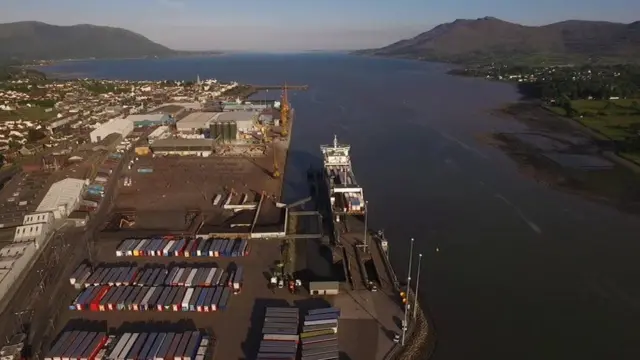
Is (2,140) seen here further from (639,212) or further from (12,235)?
(639,212)

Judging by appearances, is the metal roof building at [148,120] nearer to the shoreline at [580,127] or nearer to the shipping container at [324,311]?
the shipping container at [324,311]

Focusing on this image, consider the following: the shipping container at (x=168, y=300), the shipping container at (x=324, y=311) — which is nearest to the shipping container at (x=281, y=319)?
the shipping container at (x=324, y=311)

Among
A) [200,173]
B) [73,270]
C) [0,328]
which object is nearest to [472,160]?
[200,173]

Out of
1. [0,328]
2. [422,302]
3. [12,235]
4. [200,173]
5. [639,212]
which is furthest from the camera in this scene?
[200,173]

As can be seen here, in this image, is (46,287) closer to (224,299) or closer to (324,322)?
(224,299)

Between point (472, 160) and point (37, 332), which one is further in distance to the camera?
point (472, 160)

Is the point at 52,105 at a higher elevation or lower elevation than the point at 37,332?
higher

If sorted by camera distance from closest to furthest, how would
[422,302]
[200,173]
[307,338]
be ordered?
[307,338], [422,302], [200,173]
